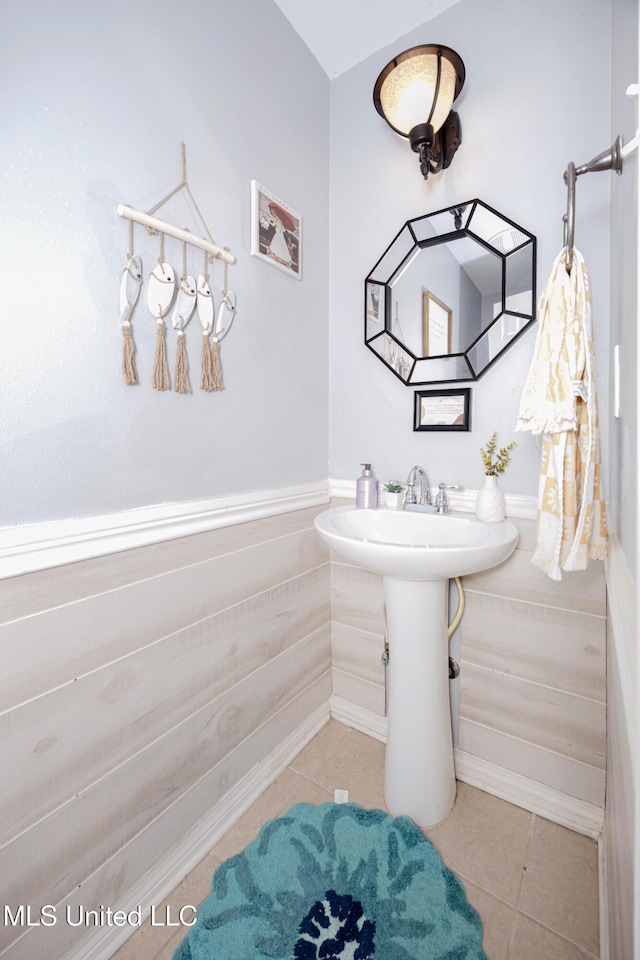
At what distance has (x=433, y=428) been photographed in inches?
57.9

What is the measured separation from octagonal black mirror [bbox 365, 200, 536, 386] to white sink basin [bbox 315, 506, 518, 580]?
0.49m

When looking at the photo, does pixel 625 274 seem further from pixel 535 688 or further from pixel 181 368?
pixel 535 688

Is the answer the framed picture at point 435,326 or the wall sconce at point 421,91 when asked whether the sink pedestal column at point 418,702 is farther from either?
the wall sconce at point 421,91

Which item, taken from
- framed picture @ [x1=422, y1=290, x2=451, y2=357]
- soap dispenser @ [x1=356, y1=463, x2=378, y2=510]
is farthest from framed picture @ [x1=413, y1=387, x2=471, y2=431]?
soap dispenser @ [x1=356, y1=463, x2=378, y2=510]

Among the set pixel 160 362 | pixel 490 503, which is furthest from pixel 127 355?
pixel 490 503

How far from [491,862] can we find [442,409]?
1338 mm

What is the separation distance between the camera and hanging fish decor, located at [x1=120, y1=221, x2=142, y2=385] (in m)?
0.97

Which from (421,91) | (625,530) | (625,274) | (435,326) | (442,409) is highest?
(421,91)

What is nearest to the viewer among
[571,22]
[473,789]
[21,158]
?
[21,158]

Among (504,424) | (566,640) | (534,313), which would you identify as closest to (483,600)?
(566,640)

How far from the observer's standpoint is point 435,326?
1.44 metres

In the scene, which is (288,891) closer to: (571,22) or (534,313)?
(534,313)

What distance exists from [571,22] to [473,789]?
2.36 m

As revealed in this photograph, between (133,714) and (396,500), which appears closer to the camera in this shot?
(133,714)
